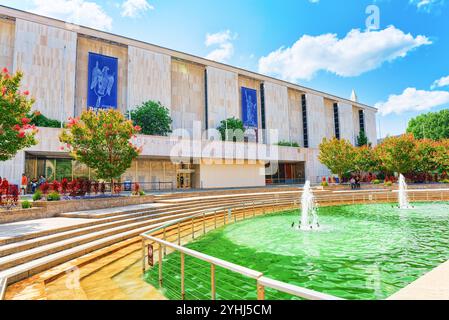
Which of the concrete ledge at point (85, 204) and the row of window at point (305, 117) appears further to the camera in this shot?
→ the row of window at point (305, 117)

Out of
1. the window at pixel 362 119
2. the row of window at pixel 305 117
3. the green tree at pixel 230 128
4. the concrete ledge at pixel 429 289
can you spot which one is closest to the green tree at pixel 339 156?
the green tree at pixel 230 128

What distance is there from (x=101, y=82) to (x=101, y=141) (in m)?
19.0

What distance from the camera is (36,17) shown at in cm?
2662

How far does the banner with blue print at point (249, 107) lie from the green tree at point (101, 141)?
2732 cm

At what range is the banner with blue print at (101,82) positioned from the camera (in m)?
29.7

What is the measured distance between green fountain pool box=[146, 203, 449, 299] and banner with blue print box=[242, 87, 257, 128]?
30.6m

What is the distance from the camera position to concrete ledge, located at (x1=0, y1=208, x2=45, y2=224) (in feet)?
31.4

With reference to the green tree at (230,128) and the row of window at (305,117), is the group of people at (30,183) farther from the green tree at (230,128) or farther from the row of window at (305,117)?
the green tree at (230,128)

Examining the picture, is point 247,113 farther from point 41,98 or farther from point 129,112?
point 41,98

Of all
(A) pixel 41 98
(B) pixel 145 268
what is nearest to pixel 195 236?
(B) pixel 145 268

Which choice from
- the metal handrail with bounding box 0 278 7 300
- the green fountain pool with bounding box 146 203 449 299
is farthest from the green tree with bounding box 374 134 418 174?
the metal handrail with bounding box 0 278 7 300

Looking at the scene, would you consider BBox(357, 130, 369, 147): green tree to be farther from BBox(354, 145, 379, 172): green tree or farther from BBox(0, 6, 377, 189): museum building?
BBox(354, 145, 379, 172): green tree

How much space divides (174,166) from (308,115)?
27828mm

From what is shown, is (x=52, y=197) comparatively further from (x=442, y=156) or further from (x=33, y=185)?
(x=442, y=156)
